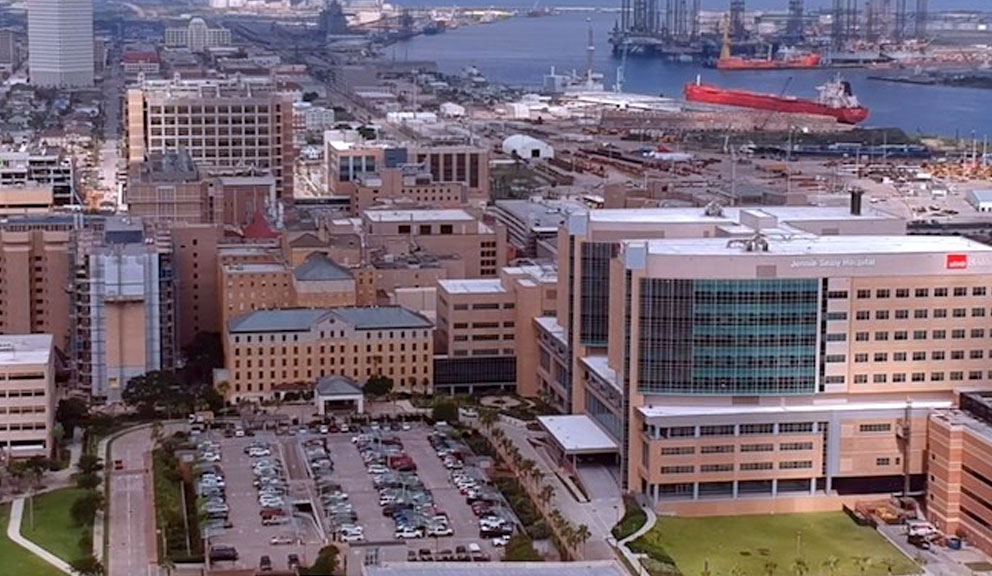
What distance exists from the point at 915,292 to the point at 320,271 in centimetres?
638

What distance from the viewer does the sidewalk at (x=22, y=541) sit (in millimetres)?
12289

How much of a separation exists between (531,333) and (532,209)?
7.26 meters

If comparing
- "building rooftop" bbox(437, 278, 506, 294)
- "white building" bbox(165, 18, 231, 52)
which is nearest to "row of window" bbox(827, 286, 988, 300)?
"building rooftop" bbox(437, 278, 506, 294)

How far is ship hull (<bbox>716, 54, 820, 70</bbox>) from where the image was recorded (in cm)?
6756

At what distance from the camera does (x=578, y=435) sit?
48.8ft

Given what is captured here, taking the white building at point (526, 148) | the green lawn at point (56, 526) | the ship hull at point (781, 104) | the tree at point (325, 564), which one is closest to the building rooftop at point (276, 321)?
the green lawn at point (56, 526)

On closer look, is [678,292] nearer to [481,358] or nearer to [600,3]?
[481,358]

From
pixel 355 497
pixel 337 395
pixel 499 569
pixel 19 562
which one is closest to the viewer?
pixel 499 569

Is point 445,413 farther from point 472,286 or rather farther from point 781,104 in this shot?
point 781,104

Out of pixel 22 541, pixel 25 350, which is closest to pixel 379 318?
pixel 25 350

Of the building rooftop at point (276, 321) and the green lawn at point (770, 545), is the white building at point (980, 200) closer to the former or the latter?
the building rooftop at point (276, 321)

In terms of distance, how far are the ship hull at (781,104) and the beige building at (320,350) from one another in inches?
1136

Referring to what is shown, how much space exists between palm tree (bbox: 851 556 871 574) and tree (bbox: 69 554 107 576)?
496cm

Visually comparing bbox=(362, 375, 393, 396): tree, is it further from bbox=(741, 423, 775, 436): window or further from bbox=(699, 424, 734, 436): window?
bbox=(741, 423, 775, 436): window
